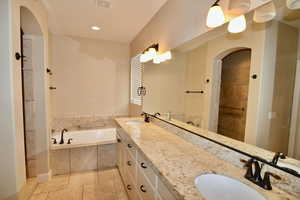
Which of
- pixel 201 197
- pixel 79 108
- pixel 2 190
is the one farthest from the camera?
pixel 79 108

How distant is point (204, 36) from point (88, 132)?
304 cm

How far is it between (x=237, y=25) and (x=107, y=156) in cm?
260

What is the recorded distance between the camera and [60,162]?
2.38 m

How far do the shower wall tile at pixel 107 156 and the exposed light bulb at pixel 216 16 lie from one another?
2.35 m

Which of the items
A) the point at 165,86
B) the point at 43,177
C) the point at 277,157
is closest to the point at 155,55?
the point at 165,86

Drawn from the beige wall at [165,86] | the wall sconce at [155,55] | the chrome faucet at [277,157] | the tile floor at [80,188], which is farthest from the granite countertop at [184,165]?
the wall sconce at [155,55]

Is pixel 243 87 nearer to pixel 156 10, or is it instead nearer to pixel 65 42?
pixel 156 10

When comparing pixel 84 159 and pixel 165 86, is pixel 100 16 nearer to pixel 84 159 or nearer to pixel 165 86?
pixel 165 86

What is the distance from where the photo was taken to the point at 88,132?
11.0ft

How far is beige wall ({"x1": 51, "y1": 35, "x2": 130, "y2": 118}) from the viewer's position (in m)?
3.25

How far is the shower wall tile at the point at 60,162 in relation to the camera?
92.2 inches

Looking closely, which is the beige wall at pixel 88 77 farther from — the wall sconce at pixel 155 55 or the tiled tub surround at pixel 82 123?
the wall sconce at pixel 155 55

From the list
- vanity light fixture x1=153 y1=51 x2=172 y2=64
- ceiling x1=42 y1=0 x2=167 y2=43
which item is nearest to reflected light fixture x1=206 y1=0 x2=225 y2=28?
vanity light fixture x1=153 y1=51 x2=172 y2=64

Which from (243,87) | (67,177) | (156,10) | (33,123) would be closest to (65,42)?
(33,123)
